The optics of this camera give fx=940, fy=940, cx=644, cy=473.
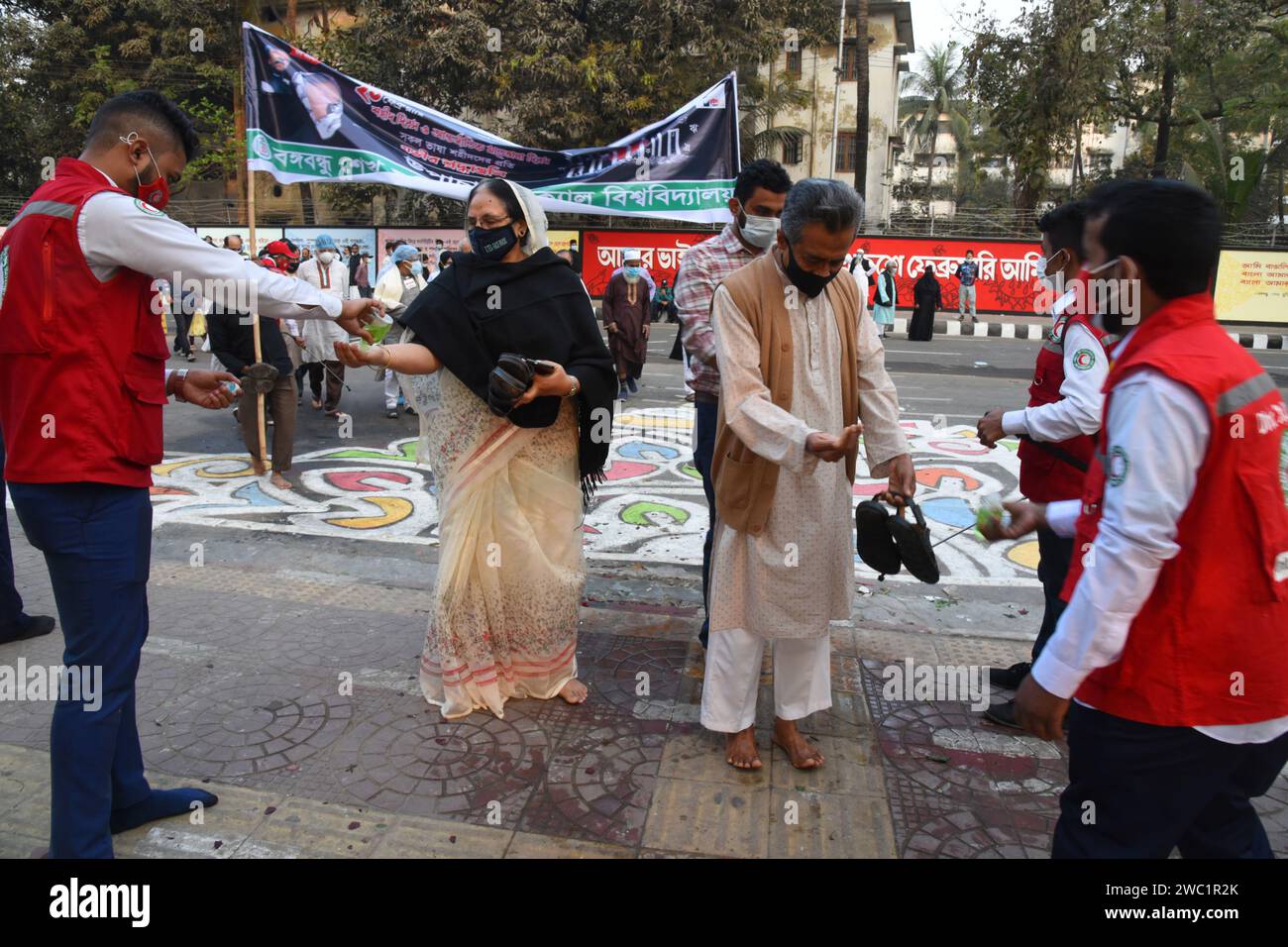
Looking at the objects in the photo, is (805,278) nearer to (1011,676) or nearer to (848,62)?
(1011,676)

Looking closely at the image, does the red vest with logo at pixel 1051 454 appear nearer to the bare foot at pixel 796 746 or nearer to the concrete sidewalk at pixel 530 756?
the concrete sidewalk at pixel 530 756

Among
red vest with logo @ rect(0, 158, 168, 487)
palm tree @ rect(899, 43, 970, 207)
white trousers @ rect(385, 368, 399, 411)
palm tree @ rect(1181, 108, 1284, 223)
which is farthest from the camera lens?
palm tree @ rect(899, 43, 970, 207)

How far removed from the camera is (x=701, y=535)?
5867 millimetres

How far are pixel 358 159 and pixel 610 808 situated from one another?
5762mm

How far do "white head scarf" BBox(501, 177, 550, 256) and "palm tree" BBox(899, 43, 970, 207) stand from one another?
42.8 m

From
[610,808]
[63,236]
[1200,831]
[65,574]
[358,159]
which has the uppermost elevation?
[358,159]

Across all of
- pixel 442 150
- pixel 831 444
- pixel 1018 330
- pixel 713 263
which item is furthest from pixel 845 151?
pixel 831 444

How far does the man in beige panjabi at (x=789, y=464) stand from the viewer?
2857mm

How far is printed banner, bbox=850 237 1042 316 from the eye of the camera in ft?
75.5

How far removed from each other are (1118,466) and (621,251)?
72.8 ft

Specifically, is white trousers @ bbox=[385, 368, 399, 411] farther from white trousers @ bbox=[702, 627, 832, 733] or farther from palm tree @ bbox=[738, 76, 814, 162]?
palm tree @ bbox=[738, 76, 814, 162]

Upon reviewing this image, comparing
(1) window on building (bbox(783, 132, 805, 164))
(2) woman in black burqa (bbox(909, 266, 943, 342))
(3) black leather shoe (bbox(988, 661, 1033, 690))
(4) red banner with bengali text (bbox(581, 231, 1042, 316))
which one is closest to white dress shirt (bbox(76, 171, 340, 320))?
(3) black leather shoe (bbox(988, 661, 1033, 690))
